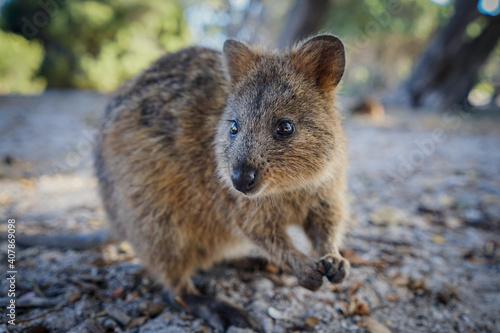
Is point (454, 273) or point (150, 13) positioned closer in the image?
point (454, 273)

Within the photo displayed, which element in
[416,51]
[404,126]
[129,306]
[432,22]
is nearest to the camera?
[129,306]

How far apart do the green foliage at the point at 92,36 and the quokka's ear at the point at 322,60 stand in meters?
14.1

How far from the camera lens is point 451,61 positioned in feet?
40.9

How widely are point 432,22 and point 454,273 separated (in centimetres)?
1963

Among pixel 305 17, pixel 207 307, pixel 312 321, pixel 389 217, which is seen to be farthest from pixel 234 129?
pixel 305 17

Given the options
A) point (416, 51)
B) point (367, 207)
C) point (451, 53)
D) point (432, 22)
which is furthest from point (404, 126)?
point (416, 51)

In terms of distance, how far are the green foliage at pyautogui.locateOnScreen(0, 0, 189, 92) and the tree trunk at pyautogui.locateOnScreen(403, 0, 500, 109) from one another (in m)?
11.4

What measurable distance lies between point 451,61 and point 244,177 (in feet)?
45.2

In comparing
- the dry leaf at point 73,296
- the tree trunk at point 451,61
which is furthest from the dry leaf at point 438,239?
the tree trunk at point 451,61

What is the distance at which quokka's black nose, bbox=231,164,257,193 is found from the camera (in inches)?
78.4

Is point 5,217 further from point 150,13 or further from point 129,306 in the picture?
point 150,13

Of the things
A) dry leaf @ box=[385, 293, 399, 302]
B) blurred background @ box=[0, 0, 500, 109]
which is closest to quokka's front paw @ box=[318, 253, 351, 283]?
dry leaf @ box=[385, 293, 399, 302]

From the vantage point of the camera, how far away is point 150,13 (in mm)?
16484

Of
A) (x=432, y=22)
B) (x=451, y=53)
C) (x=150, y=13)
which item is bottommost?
(x=451, y=53)
